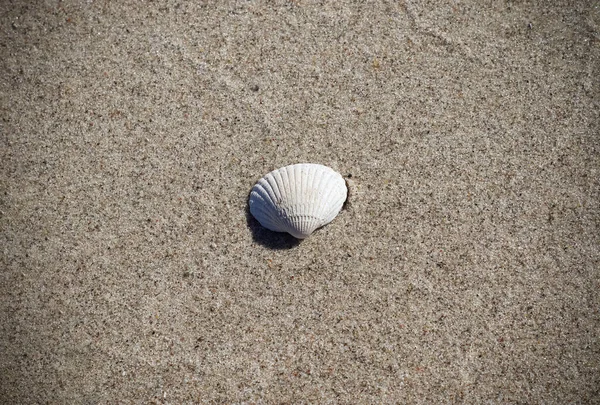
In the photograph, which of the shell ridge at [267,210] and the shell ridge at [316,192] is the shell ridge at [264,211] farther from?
the shell ridge at [316,192]

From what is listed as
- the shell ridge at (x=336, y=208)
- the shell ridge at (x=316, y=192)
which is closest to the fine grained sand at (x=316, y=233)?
the shell ridge at (x=336, y=208)

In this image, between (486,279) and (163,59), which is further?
(163,59)

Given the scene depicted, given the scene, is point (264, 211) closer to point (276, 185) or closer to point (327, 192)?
point (276, 185)

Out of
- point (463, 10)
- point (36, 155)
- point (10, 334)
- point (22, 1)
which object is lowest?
point (10, 334)

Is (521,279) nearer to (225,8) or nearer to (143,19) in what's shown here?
(225,8)

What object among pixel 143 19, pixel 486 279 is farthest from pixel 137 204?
pixel 486 279

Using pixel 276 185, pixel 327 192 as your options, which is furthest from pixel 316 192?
pixel 276 185

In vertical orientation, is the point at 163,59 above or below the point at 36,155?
above
